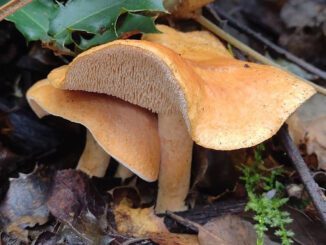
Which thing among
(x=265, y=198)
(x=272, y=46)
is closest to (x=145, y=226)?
(x=265, y=198)

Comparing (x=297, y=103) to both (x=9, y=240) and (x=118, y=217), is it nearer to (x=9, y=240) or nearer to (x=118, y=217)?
(x=118, y=217)

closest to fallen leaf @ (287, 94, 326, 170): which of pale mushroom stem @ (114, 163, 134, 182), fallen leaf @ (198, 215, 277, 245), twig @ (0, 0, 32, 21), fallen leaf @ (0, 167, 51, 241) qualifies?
fallen leaf @ (198, 215, 277, 245)

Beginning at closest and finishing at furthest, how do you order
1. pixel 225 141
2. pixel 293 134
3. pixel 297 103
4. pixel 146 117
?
1. pixel 225 141
2. pixel 297 103
3. pixel 146 117
4. pixel 293 134

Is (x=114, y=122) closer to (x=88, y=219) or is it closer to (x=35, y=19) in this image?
(x=88, y=219)

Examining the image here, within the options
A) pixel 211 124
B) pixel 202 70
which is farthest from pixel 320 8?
pixel 211 124

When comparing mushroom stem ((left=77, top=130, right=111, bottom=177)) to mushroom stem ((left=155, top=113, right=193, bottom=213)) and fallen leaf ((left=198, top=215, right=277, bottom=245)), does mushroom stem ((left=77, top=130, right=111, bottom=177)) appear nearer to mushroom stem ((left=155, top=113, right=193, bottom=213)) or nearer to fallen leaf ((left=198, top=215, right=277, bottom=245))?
mushroom stem ((left=155, top=113, right=193, bottom=213))

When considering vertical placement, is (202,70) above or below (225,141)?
above

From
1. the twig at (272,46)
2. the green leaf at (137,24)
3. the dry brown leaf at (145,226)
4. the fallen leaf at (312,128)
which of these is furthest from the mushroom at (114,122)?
the twig at (272,46)
